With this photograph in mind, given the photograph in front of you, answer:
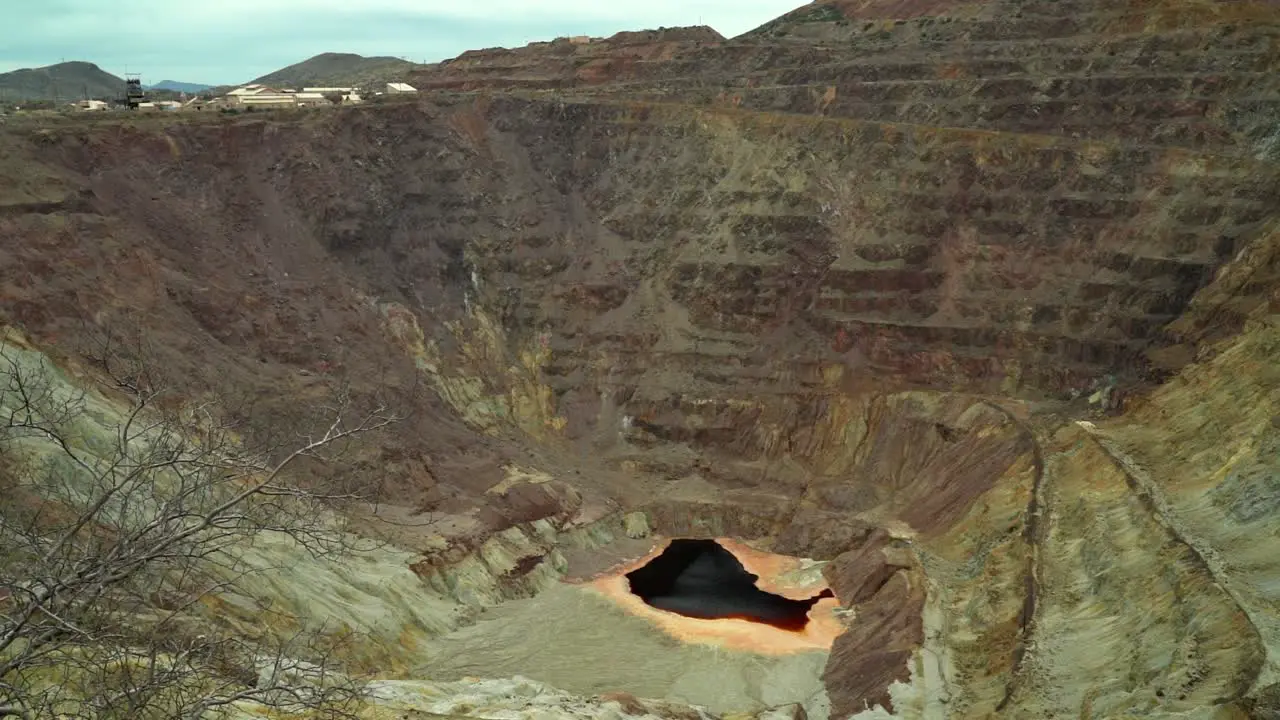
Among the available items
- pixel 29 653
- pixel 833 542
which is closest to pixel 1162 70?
Result: pixel 833 542

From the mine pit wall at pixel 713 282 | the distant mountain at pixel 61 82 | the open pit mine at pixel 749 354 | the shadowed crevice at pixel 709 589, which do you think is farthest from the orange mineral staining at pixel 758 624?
the distant mountain at pixel 61 82

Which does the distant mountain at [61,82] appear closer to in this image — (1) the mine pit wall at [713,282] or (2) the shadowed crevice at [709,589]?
(1) the mine pit wall at [713,282]

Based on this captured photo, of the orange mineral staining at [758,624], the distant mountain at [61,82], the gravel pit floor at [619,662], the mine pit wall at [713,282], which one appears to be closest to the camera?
the gravel pit floor at [619,662]

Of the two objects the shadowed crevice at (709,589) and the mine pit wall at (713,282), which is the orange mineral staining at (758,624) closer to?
the shadowed crevice at (709,589)

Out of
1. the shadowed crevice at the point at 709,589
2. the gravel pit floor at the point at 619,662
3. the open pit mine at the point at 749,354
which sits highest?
the open pit mine at the point at 749,354

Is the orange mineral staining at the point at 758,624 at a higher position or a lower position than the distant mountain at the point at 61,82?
lower

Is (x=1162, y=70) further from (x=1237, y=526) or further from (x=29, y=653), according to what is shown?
(x=29, y=653)

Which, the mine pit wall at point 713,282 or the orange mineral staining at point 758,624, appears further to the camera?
the mine pit wall at point 713,282

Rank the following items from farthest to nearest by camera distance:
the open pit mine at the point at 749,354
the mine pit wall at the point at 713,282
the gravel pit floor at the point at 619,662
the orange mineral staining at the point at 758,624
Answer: the mine pit wall at the point at 713,282
the orange mineral staining at the point at 758,624
the gravel pit floor at the point at 619,662
the open pit mine at the point at 749,354
